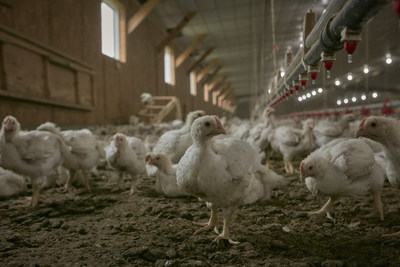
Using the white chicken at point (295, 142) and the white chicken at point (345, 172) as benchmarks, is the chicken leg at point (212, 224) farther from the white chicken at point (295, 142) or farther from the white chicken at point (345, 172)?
the white chicken at point (295, 142)

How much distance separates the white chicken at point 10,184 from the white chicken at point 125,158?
117cm

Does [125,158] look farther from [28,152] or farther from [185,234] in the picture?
[185,234]

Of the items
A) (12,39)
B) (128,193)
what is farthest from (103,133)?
(128,193)

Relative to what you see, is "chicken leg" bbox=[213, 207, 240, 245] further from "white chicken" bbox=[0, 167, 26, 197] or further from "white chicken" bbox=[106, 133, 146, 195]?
"white chicken" bbox=[0, 167, 26, 197]

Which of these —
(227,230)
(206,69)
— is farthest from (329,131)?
(206,69)

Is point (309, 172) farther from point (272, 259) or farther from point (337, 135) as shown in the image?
point (337, 135)

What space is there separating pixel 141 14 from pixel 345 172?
989 centimetres

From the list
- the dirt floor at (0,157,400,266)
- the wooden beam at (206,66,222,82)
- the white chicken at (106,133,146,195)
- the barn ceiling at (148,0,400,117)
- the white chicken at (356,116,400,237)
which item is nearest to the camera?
the dirt floor at (0,157,400,266)

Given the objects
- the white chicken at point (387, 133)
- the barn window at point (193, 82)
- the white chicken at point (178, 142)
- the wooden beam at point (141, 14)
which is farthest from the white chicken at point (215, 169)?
the barn window at point (193, 82)

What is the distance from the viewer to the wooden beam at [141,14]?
1061 cm

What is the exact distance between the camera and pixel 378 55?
14859mm

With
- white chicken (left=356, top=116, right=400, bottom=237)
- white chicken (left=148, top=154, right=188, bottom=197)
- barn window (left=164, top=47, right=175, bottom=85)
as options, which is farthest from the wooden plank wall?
white chicken (left=356, top=116, right=400, bottom=237)

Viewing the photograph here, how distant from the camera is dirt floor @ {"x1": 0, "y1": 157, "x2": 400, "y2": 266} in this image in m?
2.03

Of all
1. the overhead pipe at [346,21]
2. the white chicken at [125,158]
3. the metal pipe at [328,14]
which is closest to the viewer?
the overhead pipe at [346,21]
